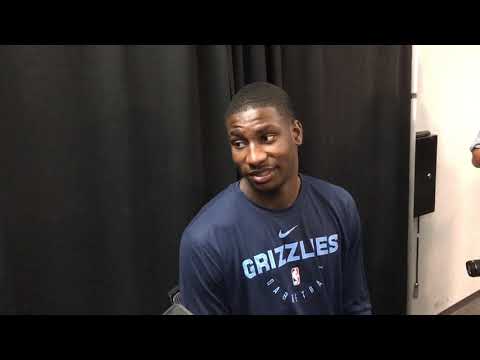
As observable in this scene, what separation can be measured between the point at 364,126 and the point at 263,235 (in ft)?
3.23

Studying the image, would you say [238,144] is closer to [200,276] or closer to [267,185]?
[267,185]

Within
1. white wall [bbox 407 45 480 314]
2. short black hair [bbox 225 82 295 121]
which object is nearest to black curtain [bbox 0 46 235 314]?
short black hair [bbox 225 82 295 121]

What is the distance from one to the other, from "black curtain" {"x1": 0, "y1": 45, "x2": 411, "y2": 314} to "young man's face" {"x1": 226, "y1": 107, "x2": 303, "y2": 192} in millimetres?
379

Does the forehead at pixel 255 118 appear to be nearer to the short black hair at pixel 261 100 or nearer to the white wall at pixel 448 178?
the short black hair at pixel 261 100

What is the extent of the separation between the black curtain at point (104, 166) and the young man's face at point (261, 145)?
379 mm

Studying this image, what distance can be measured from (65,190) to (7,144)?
196mm

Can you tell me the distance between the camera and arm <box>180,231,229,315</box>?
1.17 m

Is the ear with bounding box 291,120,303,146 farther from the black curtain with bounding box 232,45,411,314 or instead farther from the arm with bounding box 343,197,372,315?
the black curtain with bounding box 232,45,411,314

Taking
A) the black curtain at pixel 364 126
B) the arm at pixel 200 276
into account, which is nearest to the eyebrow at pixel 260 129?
the arm at pixel 200 276

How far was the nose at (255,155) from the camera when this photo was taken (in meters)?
1.17

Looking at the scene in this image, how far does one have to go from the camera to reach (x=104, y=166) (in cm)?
144

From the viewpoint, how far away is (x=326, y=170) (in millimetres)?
1932
